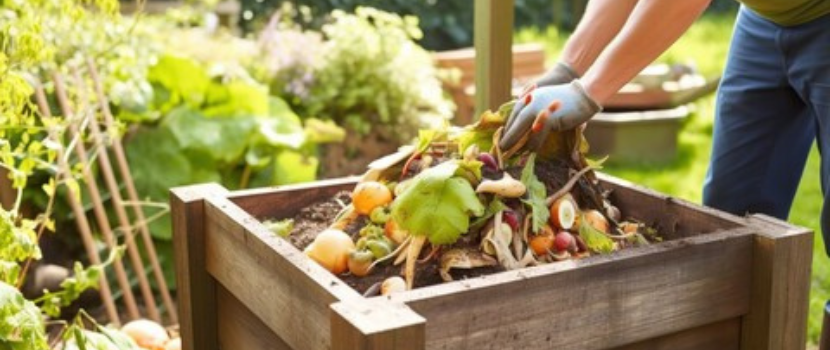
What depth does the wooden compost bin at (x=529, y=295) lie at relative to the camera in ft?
4.59

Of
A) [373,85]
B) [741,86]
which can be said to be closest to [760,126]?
[741,86]

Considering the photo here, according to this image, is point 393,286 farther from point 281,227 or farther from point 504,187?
point 281,227

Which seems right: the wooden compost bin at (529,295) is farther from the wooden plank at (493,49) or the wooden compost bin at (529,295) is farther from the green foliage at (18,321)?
the wooden plank at (493,49)

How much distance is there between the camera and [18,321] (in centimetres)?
168

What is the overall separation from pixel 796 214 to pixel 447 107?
1453 millimetres

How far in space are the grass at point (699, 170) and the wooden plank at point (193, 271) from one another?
1996mm

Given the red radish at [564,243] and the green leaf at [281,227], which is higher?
the red radish at [564,243]

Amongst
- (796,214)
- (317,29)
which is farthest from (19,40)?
(317,29)

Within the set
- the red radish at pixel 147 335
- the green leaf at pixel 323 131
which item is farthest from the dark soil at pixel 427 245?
the green leaf at pixel 323 131

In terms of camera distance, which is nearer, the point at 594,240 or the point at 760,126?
the point at 594,240

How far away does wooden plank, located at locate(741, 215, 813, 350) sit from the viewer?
5.42ft

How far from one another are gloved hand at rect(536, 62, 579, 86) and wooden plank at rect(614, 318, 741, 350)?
55cm

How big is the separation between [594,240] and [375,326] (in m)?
0.50

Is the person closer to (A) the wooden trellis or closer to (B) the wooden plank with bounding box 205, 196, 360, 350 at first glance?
(B) the wooden plank with bounding box 205, 196, 360, 350
